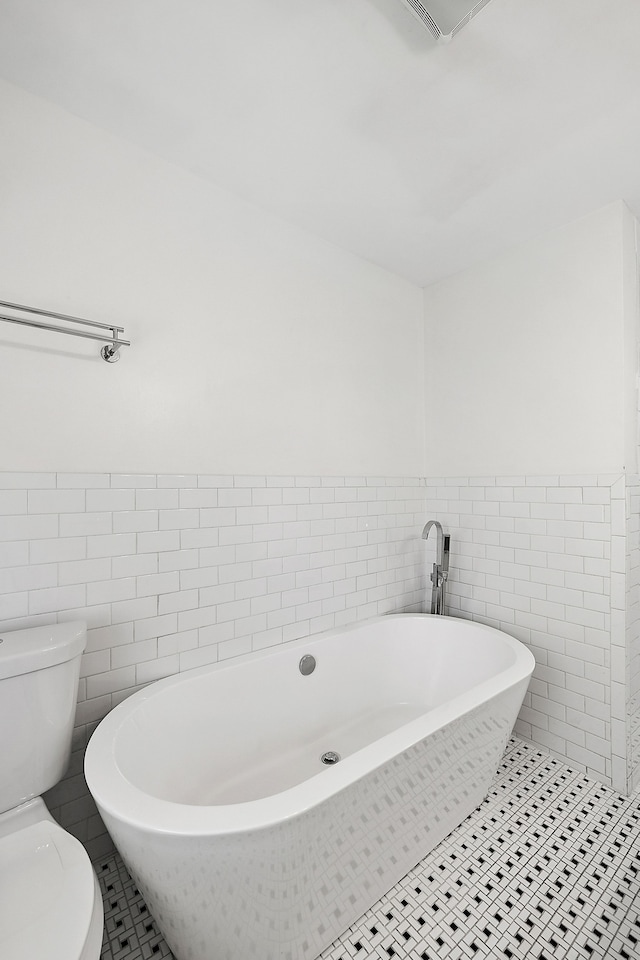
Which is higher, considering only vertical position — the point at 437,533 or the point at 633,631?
the point at 437,533

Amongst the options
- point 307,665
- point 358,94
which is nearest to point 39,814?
point 307,665

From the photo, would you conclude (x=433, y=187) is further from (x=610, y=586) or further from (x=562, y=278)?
(x=610, y=586)

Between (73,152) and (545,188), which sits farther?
(545,188)

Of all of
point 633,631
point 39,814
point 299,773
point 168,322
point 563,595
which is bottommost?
point 299,773

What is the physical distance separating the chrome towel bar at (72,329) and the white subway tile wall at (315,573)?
47 centimetres

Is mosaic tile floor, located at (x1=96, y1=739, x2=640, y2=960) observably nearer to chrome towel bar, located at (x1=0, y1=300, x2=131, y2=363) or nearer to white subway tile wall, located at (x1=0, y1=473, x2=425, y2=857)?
white subway tile wall, located at (x1=0, y1=473, x2=425, y2=857)

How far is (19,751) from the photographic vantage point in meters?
1.31

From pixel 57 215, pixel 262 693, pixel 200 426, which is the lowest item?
pixel 262 693

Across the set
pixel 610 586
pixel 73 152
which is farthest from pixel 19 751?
pixel 610 586

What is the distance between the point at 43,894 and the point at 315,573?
1556mm

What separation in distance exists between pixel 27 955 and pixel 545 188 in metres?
2.91

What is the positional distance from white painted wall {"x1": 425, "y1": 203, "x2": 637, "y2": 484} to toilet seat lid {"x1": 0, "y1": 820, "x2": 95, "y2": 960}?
2399 millimetres

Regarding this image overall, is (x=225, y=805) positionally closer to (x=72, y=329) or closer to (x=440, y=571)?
(x=72, y=329)

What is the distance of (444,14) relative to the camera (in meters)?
1.24
